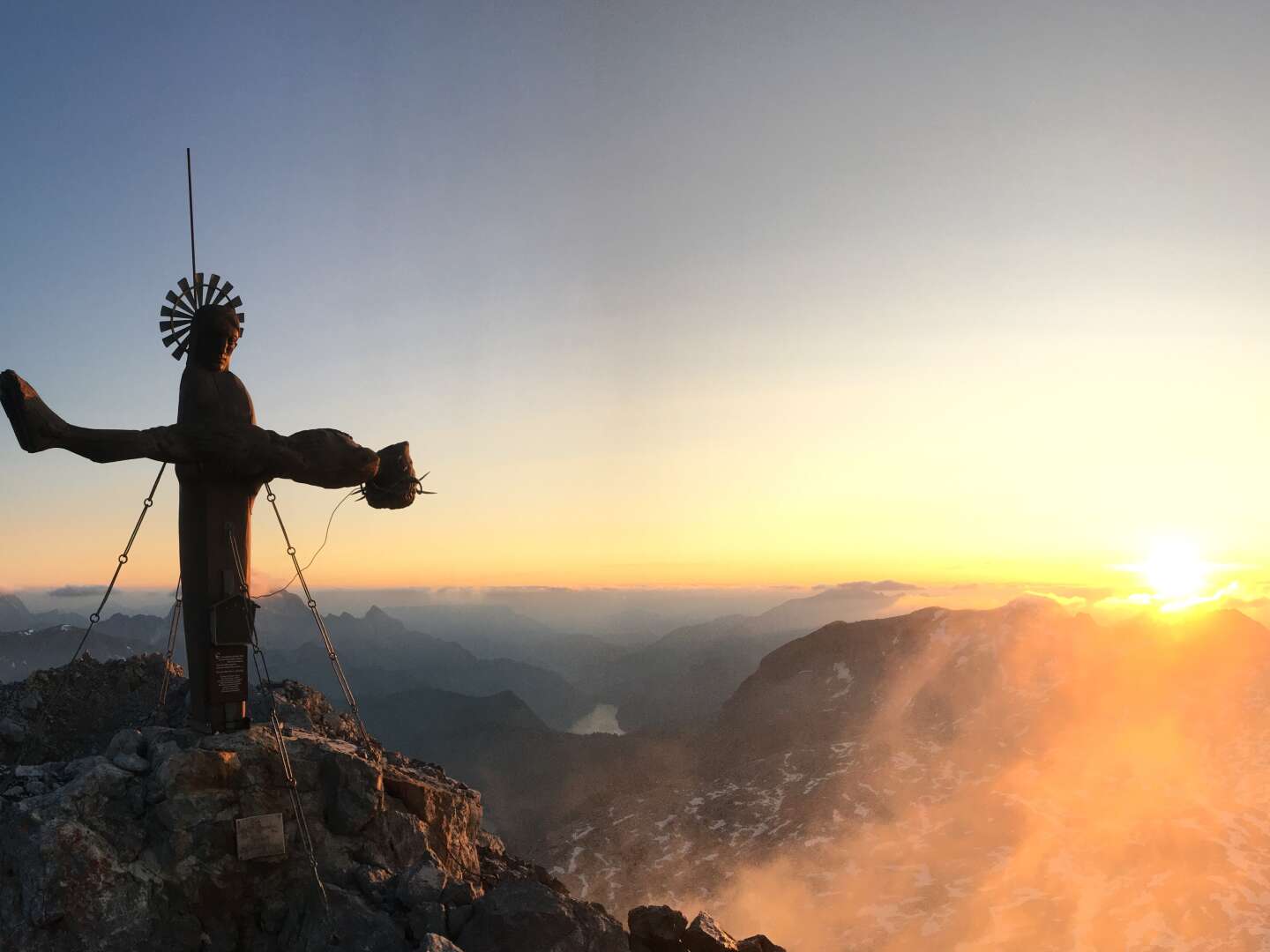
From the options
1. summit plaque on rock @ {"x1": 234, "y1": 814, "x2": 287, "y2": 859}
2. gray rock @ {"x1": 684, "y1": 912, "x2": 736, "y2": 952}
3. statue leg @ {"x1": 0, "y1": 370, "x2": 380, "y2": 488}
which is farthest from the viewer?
gray rock @ {"x1": 684, "y1": 912, "x2": 736, "y2": 952}

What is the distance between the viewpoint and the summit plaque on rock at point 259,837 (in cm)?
1418

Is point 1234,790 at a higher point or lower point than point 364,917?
lower

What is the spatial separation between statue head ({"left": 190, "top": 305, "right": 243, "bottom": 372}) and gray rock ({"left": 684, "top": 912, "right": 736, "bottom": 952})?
53.4ft

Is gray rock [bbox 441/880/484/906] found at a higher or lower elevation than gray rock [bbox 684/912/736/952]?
higher

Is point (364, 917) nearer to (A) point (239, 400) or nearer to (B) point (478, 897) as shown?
(B) point (478, 897)

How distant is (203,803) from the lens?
14391mm

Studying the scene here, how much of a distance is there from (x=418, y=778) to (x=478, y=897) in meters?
4.90

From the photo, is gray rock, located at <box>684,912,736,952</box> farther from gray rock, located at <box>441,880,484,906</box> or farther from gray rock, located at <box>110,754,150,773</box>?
gray rock, located at <box>110,754,150,773</box>

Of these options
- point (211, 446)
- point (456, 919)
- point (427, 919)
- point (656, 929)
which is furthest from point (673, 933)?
point (211, 446)

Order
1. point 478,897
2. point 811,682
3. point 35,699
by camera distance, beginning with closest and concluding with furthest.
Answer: point 478,897 < point 35,699 < point 811,682

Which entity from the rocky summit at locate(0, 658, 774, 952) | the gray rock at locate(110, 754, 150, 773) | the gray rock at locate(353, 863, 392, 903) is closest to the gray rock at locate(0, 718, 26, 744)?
the rocky summit at locate(0, 658, 774, 952)

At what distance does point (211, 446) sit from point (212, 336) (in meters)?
2.73

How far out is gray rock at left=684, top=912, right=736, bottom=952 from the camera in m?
15.3

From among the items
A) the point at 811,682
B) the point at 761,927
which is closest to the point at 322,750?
the point at 761,927
